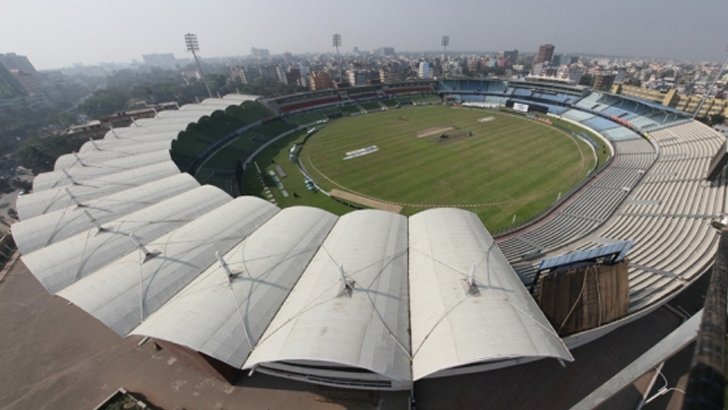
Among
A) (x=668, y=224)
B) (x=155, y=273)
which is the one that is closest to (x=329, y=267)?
(x=155, y=273)

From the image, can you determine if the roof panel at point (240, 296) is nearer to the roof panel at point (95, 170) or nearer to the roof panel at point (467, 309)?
the roof panel at point (467, 309)

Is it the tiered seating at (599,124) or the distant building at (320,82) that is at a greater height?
the distant building at (320,82)

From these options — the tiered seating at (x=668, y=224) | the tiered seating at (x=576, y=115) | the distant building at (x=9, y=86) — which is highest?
the distant building at (x=9, y=86)

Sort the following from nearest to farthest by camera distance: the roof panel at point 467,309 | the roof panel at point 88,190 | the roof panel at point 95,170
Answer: the roof panel at point 467,309
the roof panel at point 88,190
the roof panel at point 95,170

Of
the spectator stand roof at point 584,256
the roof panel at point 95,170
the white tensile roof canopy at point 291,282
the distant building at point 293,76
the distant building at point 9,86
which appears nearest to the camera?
the white tensile roof canopy at point 291,282

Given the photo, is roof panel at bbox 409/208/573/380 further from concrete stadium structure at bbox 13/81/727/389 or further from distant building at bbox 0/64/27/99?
distant building at bbox 0/64/27/99

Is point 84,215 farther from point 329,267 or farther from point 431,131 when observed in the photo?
point 431,131

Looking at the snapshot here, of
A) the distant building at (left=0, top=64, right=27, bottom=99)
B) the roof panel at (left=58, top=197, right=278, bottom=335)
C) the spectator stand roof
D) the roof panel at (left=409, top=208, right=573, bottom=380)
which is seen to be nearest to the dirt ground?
the roof panel at (left=409, top=208, right=573, bottom=380)

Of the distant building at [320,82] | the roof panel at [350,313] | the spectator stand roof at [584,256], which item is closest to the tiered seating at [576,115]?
the spectator stand roof at [584,256]
